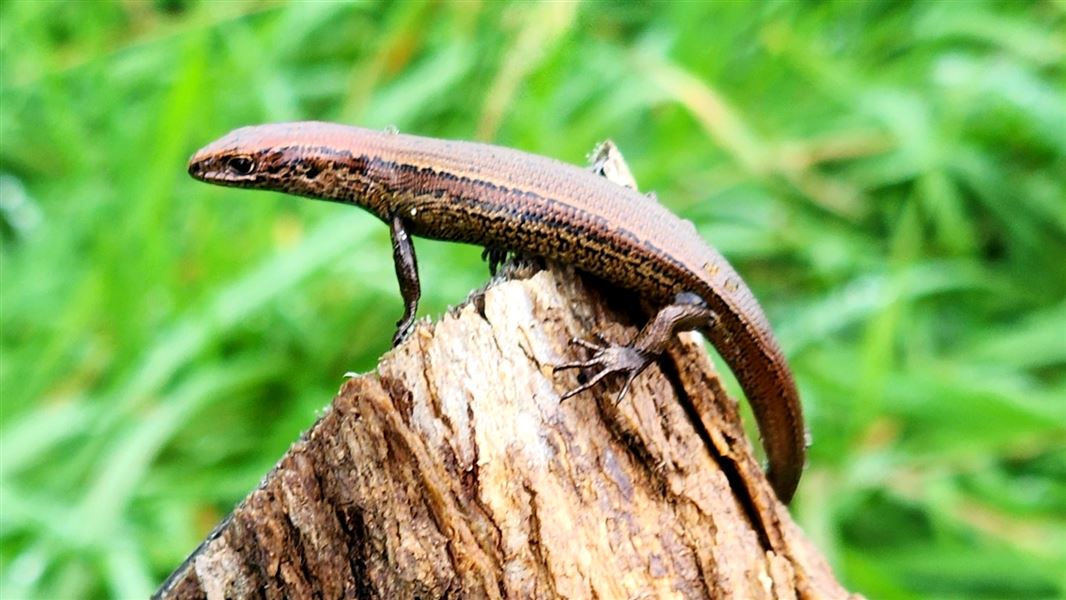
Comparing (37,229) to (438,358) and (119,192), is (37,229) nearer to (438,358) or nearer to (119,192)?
(119,192)

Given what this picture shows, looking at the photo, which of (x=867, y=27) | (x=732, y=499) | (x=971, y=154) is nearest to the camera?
(x=732, y=499)

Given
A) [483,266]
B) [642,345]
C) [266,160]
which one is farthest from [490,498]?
[483,266]

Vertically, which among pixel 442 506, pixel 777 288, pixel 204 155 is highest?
pixel 777 288

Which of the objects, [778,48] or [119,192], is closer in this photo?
[119,192]

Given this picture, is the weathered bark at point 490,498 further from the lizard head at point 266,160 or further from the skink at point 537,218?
the lizard head at point 266,160

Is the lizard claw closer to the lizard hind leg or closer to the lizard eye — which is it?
the lizard hind leg

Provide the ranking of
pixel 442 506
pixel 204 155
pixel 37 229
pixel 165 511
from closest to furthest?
1. pixel 442 506
2. pixel 204 155
3. pixel 165 511
4. pixel 37 229

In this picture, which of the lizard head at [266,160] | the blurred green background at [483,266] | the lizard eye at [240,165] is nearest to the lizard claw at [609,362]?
the lizard head at [266,160]

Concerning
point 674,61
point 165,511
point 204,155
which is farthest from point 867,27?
point 165,511

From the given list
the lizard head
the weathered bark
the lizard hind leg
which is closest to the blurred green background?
the lizard head
